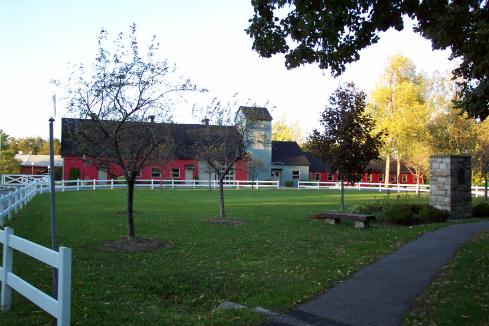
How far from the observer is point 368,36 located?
392 inches

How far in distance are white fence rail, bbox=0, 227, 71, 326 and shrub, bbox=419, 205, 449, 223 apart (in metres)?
14.3

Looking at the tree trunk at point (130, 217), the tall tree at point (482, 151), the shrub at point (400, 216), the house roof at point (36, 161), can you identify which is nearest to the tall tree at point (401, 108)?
the tall tree at point (482, 151)

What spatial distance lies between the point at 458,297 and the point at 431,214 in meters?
11.2

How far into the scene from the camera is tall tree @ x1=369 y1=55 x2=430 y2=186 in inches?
1841

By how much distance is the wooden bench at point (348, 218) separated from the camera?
50.5 ft

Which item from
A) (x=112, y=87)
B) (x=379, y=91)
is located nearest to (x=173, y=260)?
(x=112, y=87)

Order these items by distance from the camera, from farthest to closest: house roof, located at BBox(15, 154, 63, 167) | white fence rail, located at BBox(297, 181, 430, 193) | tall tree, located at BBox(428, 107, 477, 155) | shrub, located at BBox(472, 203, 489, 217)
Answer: house roof, located at BBox(15, 154, 63, 167)
white fence rail, located at BBox(297, 181, 430, 193)
tall tree, located at BBox(428, 107, 477, 155)
shrub, located at BBox(472, 203, 489, 217)

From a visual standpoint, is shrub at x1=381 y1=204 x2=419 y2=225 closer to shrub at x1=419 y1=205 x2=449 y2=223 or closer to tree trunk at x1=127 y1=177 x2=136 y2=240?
shrub at x1=419 y1=205 x2=449 y2=223

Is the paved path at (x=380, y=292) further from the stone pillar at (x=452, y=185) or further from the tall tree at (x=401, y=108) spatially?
the tall tree at (x=401, y=108)

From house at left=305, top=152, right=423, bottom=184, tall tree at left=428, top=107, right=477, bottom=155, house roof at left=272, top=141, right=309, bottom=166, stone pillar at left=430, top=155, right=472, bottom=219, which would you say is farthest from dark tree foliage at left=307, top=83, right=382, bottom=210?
house at left=305, top=152, right=423, bottom=184

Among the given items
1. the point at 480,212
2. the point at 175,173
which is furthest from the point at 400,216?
the point at 175,173

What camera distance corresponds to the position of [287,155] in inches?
2356

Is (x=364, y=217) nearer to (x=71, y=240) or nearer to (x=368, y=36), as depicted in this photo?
(x=368, y=36)

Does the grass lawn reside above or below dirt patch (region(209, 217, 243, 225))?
below
